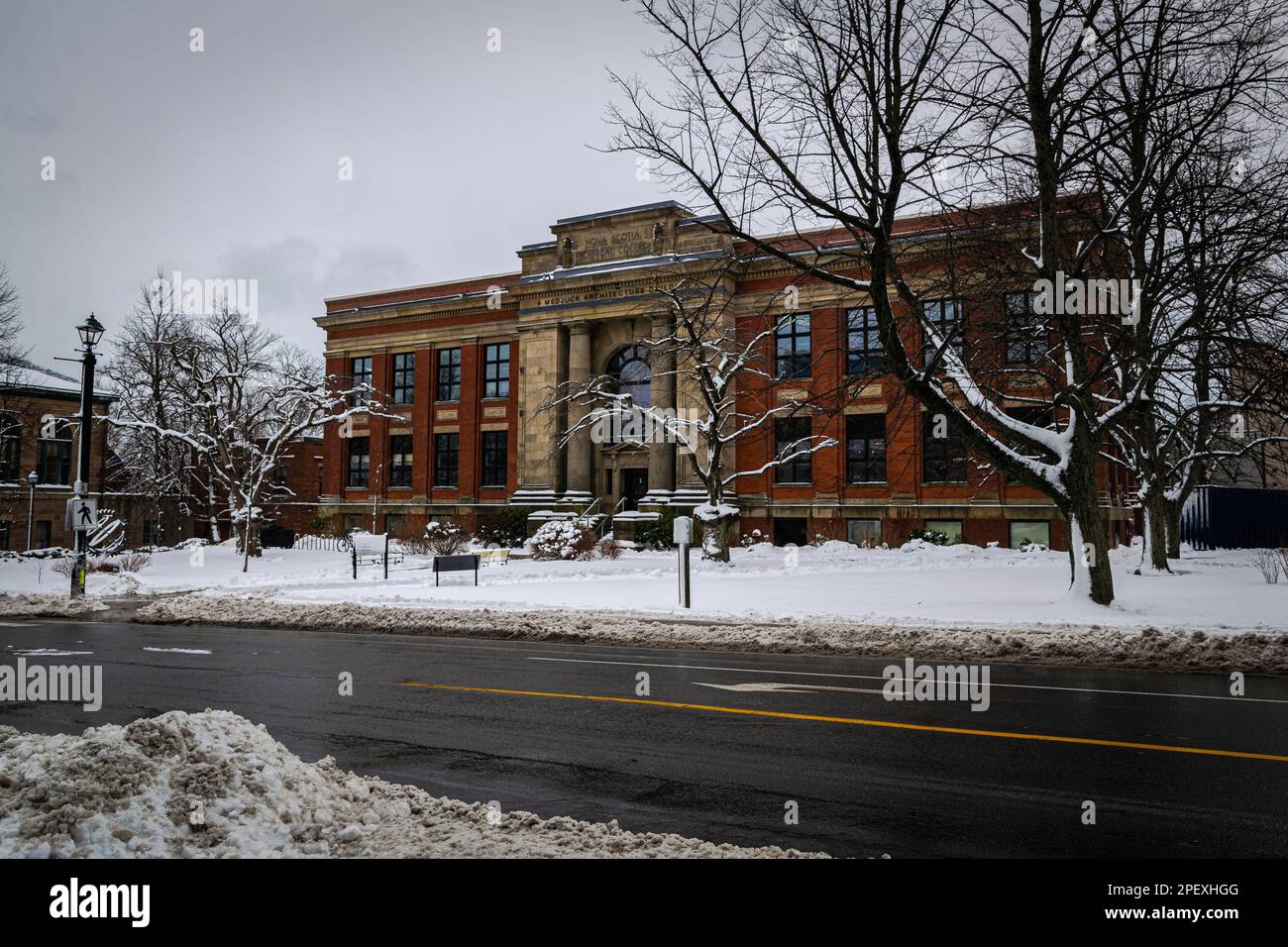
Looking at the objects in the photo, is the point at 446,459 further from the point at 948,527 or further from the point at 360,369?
the point at 948,527

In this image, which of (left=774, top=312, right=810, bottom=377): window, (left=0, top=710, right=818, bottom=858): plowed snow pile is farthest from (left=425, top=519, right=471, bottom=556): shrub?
(left=0, top=710, right=818, bottom=858): plowed snow pile

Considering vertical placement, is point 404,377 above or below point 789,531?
above

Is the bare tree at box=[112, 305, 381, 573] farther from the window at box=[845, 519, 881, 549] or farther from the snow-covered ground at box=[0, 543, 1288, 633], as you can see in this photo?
the window at box=[845, 519, 881, 549]

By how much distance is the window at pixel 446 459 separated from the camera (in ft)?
161

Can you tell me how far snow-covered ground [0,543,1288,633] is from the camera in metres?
15.8

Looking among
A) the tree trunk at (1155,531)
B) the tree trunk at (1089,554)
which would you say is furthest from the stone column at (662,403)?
the tree trunk at (1089,554)

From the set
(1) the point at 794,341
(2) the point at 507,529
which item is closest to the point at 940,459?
(1) the point at 794,341

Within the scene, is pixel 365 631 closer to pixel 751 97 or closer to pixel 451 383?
pixel 751 97

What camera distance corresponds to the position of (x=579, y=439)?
42.9 m

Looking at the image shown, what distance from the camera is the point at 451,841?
4.38 m

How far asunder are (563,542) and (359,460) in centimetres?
2399

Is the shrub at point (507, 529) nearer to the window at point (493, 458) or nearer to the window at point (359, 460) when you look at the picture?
the window at point (493, 458)
